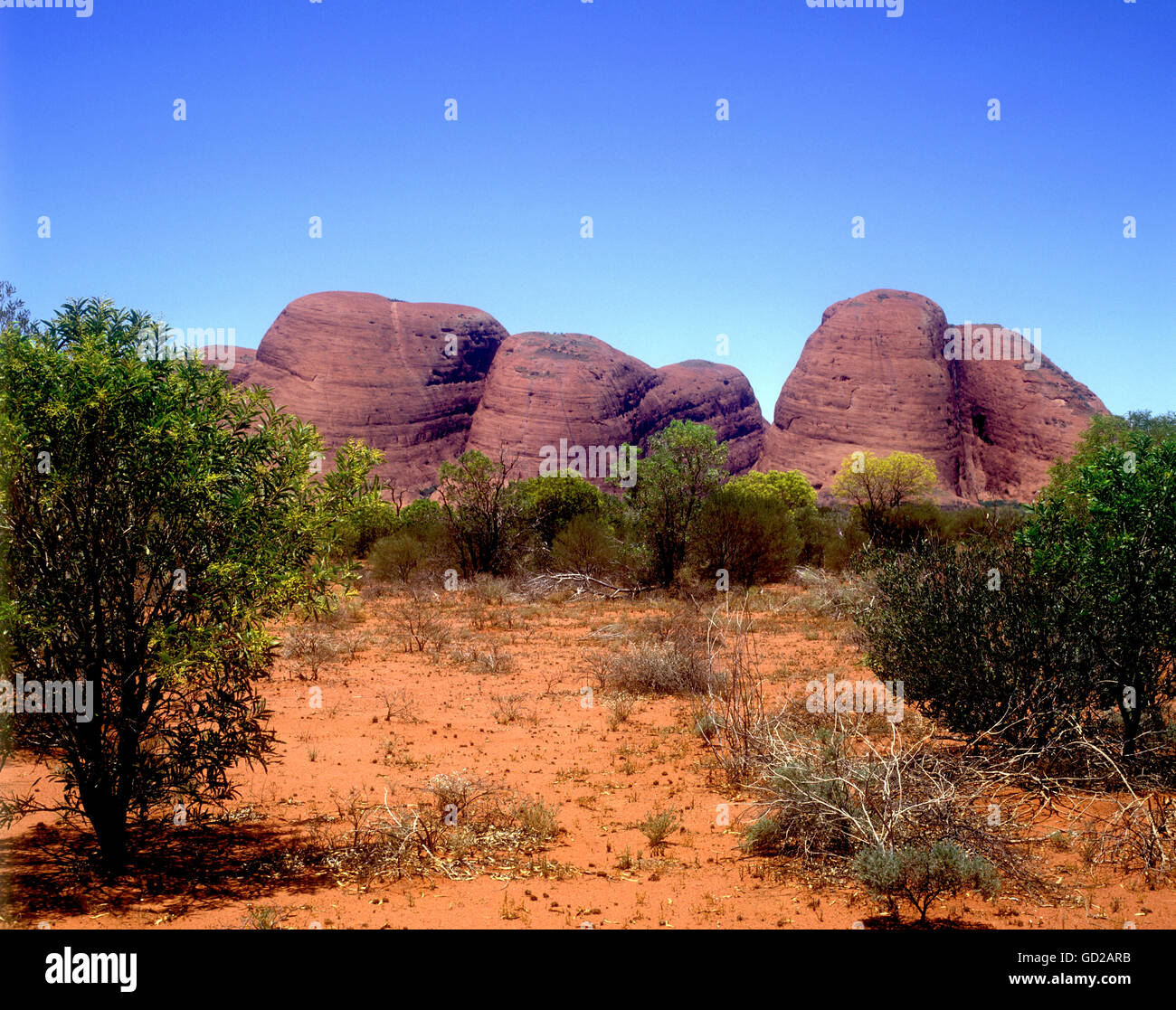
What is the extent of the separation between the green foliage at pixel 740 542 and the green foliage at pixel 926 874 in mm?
15761

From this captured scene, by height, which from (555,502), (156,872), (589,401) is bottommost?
(156,872)

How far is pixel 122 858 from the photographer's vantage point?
498 centimetres

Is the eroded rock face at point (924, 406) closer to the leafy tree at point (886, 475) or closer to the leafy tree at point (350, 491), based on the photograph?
the leafy tree at point (886, 475)

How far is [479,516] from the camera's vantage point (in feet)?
78.2

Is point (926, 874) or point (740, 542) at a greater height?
point (740, 542)

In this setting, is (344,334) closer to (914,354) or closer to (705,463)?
(914,354)

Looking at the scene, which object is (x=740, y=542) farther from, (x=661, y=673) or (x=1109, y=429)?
(x=1109, y=429)

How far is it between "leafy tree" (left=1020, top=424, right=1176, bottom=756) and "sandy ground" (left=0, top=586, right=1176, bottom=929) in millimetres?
1279

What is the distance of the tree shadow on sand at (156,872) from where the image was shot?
4.48 meters

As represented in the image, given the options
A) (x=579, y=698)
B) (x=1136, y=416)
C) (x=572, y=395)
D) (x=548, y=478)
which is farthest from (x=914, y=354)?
(x=579, y=698)

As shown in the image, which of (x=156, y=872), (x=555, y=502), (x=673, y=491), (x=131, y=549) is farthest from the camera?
(x=555, y=502)

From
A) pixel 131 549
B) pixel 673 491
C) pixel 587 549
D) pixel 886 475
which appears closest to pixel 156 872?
pixel 131 549

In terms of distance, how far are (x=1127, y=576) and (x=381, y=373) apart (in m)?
85.7

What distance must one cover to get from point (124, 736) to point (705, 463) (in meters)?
17.7
